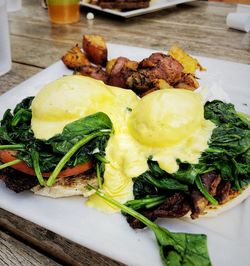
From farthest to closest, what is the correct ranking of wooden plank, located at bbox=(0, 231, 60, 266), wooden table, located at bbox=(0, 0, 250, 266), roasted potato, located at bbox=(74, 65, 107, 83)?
wooden table, located at bbox=(0, 0, 250, 266) < roasted potato, located at bbox=(74, 65, 107, 83) < wooden plank, located at bbox=(0, 231, 60, 266)

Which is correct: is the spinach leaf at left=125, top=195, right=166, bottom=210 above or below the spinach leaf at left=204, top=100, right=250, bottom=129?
below

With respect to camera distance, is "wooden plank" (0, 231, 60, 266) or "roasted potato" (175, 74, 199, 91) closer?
"wooden plank" (0, 231, 60, 266)

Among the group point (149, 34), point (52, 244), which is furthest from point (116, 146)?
point (149, 34)

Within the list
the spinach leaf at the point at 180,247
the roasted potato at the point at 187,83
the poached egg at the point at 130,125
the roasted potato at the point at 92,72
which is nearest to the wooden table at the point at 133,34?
the roasted potato at the point at 92,72

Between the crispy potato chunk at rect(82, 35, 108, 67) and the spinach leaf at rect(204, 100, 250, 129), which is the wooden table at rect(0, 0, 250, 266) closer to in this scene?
the crispy potato chunk at rect(82, 35, 108, 67)

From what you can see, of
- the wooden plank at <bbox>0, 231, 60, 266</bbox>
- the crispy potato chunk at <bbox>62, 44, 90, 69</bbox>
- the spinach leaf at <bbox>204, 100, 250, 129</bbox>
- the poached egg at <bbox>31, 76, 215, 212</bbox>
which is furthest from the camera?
the crispy potato chunk at <bbox>62, 44, 90, 69</bbox>

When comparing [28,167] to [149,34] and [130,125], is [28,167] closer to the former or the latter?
[130,125]

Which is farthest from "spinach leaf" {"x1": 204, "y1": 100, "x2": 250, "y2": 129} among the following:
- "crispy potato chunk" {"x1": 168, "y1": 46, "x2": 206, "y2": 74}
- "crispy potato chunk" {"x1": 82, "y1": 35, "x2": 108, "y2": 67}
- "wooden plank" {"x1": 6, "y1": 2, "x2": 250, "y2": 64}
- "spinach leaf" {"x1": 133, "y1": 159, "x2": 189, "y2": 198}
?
"wooden plank" {"x1": 6, "y1": 2, "x2": 250, "y2": 64}
